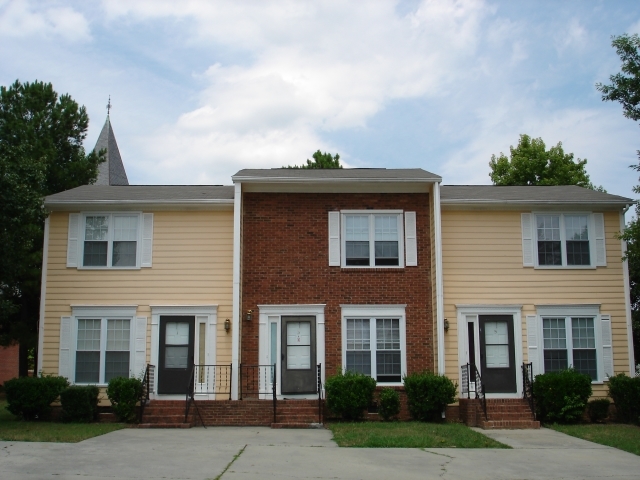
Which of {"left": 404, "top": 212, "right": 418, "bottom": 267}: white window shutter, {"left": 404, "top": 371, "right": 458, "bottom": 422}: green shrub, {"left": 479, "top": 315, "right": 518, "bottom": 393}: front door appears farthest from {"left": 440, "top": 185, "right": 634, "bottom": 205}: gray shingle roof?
{"left": 404, "top": 371, "right": 458, "bottom": 422}: green shrub

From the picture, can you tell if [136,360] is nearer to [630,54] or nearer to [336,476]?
[336,476]

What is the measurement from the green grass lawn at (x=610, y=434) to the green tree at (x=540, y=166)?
58.0 feet

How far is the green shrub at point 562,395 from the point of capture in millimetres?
16234

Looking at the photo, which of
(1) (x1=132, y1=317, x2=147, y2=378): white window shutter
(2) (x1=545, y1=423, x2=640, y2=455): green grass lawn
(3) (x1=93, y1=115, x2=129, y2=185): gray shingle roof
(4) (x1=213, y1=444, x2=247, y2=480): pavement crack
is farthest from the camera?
(3) (x1=93, y1=115, x2=129, y2=185): gray shingle roof

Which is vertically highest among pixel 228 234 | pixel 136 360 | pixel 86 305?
pixel 228 234

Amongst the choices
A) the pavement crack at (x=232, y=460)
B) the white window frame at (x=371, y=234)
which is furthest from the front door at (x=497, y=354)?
the pavement crack at (x=232, y=460)

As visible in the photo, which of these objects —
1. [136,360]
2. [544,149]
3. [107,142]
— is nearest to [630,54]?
[136,360]

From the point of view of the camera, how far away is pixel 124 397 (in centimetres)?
1600

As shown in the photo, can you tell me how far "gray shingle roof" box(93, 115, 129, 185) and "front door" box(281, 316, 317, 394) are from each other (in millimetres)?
22086

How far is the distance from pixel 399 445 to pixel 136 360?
772cm

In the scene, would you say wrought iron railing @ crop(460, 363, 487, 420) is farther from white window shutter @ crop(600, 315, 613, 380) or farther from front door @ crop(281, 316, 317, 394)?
front door @ crop(281, 316, 317, 394)

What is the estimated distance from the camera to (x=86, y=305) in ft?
57.4

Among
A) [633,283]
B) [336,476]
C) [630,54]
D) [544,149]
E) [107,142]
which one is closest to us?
[336,476]

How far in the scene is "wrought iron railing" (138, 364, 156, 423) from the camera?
52.7 ft
